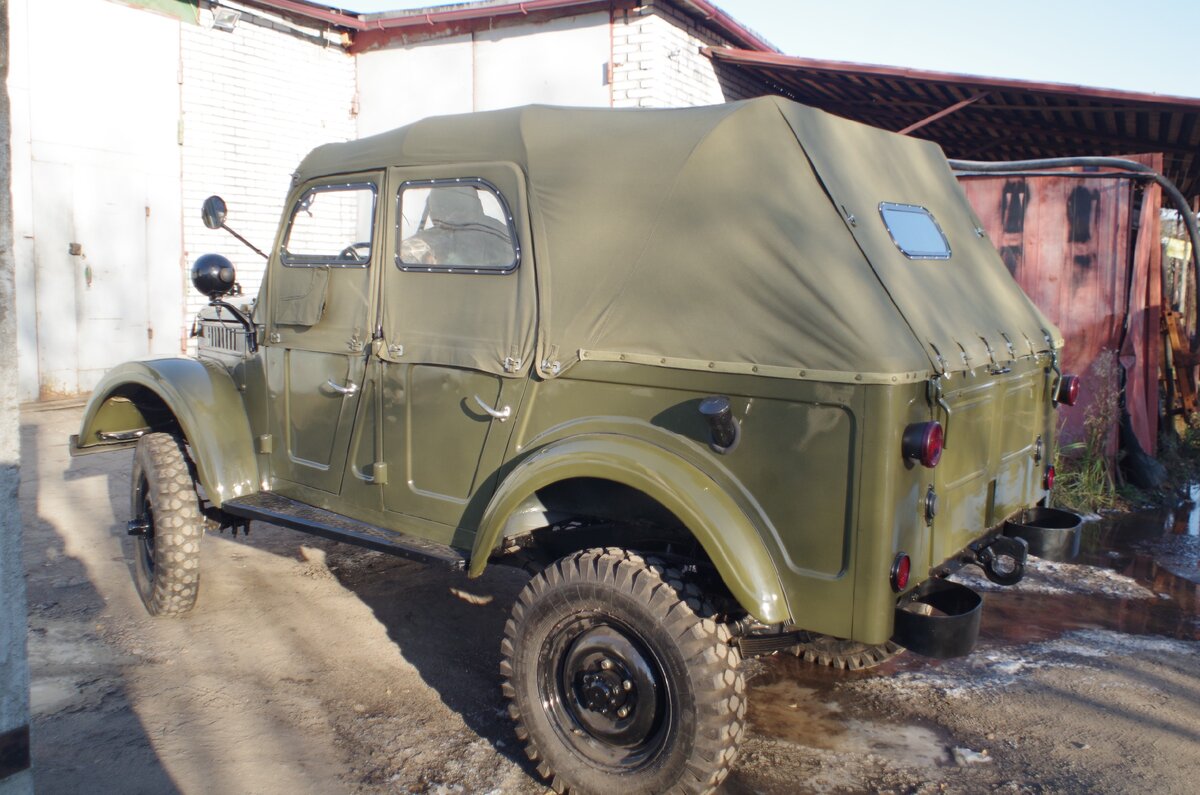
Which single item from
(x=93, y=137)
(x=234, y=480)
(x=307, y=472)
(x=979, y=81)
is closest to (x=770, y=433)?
(x=307, y=472)

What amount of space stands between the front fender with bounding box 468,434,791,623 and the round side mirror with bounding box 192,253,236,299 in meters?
1.96

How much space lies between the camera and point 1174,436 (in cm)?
841

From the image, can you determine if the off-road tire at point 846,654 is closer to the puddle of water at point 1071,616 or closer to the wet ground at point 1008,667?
the wet ground at point 1008,667

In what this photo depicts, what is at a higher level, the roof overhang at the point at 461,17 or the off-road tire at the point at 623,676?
the roof overhang at the point at 461,17

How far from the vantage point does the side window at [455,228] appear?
364 cm

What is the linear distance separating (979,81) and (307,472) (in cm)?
710

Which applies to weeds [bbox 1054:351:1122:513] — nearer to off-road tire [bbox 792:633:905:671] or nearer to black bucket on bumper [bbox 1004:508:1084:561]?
off-road tire [bbox 792:633:905:671]

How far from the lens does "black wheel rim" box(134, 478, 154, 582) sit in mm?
4953

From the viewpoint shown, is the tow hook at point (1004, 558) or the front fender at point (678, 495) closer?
the front fender at point (678, 495)

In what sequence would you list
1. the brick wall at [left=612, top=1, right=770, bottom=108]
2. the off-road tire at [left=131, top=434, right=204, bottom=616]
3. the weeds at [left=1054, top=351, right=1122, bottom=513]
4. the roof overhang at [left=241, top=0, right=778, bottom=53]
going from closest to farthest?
the off-road tire at [left=131, top=434, right=204, bottom=616] < the weeds at [left=1054, top=351, right=1122, bottom=513] < the brick wall at [left=612, top=1, right=770, bottom=108] < the roof overhang at [left=241, top=0, right=778, bottom=53]

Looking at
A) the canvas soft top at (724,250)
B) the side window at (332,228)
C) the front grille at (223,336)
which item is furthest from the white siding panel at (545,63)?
the canvas soft top at (724,250)

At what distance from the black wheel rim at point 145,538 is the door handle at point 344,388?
5.03 ft

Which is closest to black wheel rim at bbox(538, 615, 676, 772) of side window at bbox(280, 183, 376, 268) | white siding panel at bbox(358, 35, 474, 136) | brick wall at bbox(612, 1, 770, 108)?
side window at bbox(280, 183, 376, 268)

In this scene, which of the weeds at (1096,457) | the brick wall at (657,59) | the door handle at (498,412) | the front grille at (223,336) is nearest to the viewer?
the door handle at (498,412)
